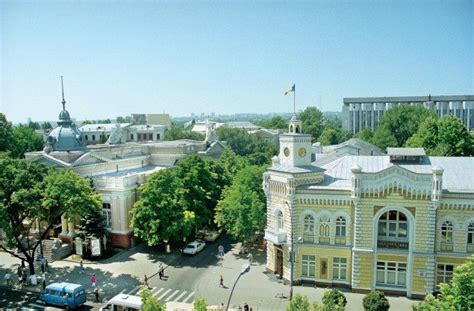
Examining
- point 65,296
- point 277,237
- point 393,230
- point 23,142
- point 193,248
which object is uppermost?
point 23,142

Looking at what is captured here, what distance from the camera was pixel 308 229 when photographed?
38.5 m

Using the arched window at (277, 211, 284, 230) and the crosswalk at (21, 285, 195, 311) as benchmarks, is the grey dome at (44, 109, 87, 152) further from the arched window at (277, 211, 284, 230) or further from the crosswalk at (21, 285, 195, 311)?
the arched window at (277, 211, 284, 230)

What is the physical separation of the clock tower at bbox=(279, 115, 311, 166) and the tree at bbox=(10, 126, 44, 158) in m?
56.9

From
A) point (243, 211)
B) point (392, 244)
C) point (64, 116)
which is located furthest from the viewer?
point (64, 116)

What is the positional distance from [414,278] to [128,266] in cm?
2722

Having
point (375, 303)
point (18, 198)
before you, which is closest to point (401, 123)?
point (375, 303)

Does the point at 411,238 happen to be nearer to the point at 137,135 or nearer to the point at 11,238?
the point at 11,238

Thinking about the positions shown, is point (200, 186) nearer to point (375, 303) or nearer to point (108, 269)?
point (108, 269)

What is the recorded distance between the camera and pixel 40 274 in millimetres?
40344

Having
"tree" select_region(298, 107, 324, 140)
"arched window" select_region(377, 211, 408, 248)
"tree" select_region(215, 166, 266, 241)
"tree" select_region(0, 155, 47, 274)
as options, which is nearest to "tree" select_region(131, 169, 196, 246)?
"tree" select_region(215, 166, 266, 241)

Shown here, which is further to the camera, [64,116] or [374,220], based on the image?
[64,116]

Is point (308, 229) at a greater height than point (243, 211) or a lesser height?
lesser

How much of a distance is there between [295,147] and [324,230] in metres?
8.12

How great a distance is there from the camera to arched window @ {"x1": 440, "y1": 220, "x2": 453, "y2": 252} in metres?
35.5
